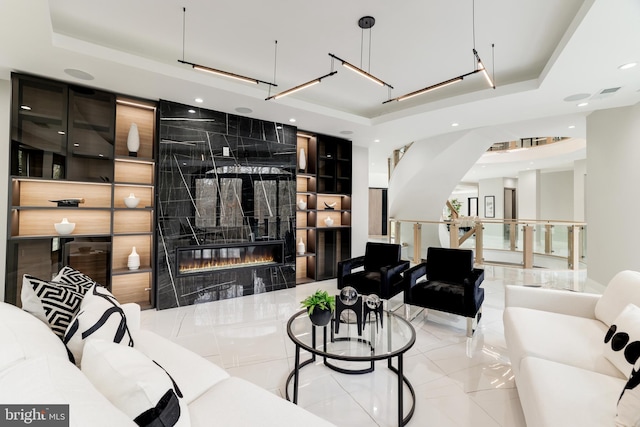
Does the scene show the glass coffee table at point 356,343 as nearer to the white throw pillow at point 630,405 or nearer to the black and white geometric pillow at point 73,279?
the white throw pillow at point 630,405

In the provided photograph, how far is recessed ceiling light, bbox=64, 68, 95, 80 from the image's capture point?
3219mm

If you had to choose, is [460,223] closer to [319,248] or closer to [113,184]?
[319,248]

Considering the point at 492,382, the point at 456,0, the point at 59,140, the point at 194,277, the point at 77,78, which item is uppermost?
the point at 456,0

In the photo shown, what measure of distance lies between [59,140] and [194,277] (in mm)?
2338

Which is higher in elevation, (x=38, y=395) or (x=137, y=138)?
(x=137, y=138)

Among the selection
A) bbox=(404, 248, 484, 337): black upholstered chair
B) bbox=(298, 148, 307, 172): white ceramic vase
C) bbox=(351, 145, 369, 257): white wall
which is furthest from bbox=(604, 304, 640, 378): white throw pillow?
bbox=(351, 145, 369, 257): white wall

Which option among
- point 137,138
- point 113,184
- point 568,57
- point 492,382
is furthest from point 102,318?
point 568,57

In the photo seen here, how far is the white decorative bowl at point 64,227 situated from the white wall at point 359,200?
459 centimetres

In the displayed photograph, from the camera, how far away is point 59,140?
11.4 ft

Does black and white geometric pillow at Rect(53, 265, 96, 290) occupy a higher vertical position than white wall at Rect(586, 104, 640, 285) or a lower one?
lower

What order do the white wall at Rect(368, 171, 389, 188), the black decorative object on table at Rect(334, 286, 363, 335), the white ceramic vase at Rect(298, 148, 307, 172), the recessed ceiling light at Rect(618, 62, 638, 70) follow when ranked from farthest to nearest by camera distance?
the white wall at Rect(368, 171, 389, 188) → the white ceramic vase at Rect(298, 148, 307, 172) → the recessed ceiling light at Rect(618, 62, 638, 70) → the black decorative object on table at Rect(334, 286, 363, 335)

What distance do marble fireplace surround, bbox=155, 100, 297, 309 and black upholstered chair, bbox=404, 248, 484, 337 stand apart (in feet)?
7.74

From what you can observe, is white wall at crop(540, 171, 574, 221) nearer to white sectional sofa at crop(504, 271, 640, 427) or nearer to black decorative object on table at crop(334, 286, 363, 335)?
white sectional sofa at crop(504, 271, 640, 427)

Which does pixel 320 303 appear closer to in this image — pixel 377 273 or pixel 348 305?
pixel 348 305
